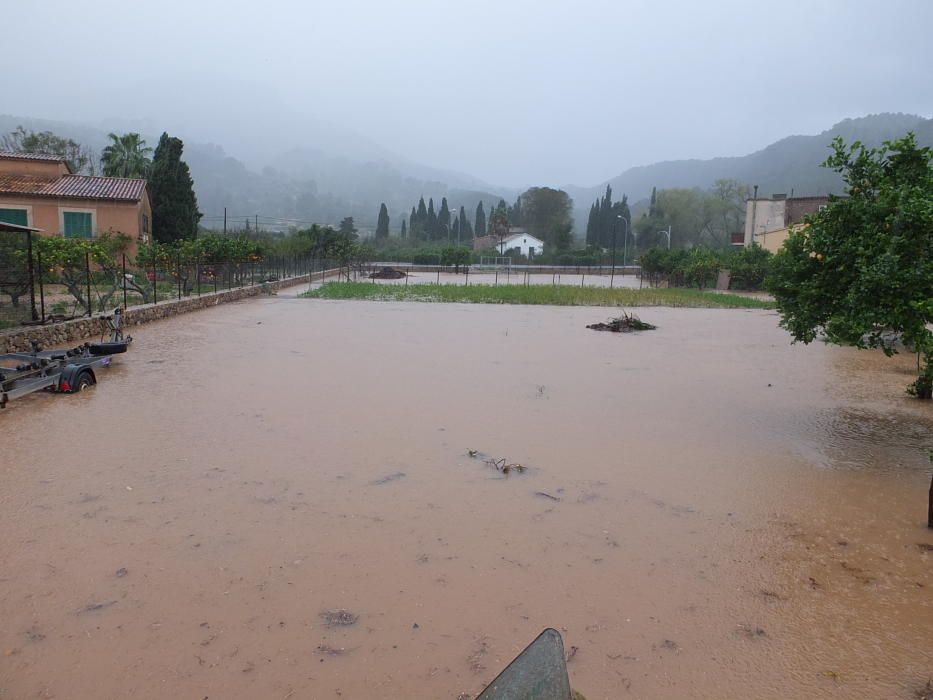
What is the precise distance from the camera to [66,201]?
89.6 ft

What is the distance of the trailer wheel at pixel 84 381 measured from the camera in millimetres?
8895

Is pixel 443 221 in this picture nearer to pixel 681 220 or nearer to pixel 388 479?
pixel 681 220

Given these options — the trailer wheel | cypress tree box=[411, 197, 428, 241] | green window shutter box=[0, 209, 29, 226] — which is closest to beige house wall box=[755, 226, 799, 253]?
green window shutter box=[0, 209, 29, 226]

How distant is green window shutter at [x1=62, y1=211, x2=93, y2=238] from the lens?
27.4 m

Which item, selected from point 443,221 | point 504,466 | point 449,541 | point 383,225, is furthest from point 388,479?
point 443,221

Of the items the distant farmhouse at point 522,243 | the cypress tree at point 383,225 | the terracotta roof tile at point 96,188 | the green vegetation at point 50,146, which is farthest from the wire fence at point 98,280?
the distant farmhouse at point 522,243

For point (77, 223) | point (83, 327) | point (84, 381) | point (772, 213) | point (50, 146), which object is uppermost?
point (50, 146)

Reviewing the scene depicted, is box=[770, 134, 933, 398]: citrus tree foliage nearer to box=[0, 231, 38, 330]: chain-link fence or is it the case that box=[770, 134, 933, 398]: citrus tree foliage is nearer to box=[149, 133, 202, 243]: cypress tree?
box=[0, 231, 38, 330]: chain-link fence

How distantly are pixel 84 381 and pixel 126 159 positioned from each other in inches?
1449

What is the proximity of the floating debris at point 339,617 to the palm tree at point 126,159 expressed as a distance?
41932mm

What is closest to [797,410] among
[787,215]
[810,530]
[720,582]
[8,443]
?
[810,530]

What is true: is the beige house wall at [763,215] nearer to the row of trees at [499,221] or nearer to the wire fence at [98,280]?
the row of trees at [499,221]

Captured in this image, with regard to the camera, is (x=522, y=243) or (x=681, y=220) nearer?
(x=522, y=243)

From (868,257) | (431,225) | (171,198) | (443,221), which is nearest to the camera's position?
(868,257)
